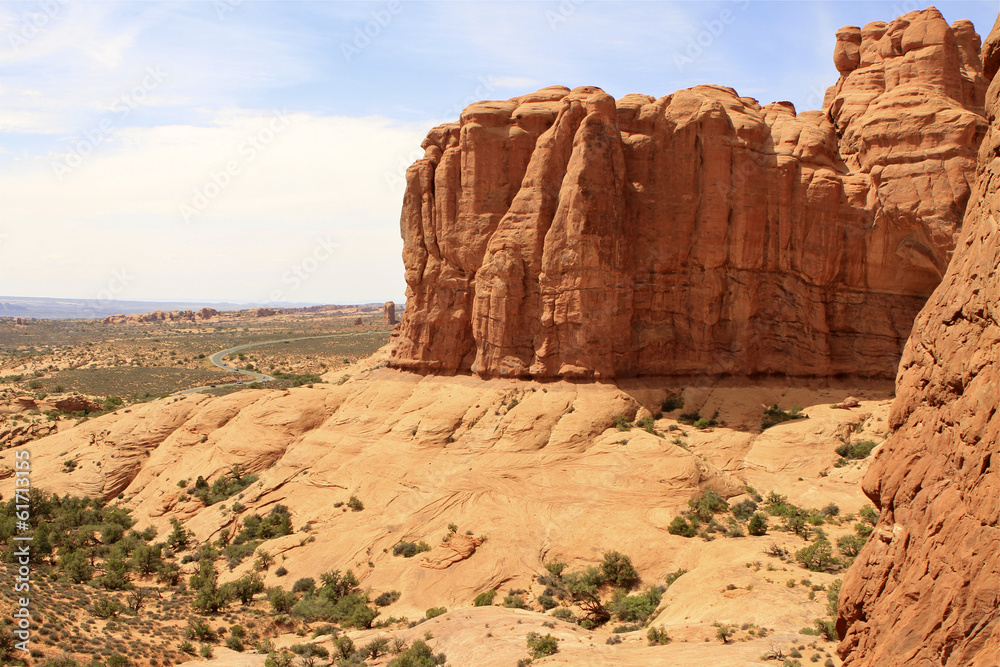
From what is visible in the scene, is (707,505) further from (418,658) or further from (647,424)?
(418,658)

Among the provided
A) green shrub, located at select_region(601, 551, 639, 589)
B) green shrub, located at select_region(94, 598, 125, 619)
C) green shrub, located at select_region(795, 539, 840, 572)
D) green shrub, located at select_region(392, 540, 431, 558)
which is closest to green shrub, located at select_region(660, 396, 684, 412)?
green shrub, located at select_region(601, 551, 639, 589)

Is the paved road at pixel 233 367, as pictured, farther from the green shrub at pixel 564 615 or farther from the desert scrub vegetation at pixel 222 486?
the green shrub at pixel 564 615

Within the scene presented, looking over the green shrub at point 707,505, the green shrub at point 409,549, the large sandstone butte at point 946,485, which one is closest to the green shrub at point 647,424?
the green shrub at point 707,505

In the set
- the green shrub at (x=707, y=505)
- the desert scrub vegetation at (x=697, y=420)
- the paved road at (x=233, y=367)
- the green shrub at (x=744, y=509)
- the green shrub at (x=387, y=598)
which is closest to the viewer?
the green shrub at (x=387, y=598)

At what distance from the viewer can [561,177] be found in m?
41.1

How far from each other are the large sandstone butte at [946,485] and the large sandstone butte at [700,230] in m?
27.7

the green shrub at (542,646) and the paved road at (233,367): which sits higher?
the paved road at (233,367)

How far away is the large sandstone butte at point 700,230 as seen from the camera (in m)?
40.1

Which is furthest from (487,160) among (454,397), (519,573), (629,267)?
(519,573)

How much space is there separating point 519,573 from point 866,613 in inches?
735

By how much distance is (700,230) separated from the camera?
4200 centimetres

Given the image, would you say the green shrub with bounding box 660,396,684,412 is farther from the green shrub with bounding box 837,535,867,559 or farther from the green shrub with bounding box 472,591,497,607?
Answer: the green shrub with bounding box 472,591,497,607

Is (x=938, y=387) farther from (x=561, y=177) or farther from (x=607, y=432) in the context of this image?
(x=561, y=177)

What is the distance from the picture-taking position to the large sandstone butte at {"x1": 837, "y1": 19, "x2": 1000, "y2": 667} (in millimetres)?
10000
